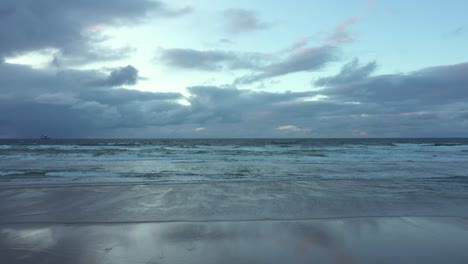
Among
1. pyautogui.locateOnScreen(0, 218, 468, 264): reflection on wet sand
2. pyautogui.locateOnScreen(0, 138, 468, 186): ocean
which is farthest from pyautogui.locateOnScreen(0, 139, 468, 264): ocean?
pyautogui.locateOnScreen(0, 138, 468, 186): ocean

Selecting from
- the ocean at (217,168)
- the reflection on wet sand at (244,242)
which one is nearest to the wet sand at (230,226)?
the reflection on wet sand at (244,242)

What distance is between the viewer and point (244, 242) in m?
5.25

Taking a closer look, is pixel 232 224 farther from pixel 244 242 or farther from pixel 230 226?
pixel 244 242

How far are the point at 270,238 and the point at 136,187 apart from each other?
22.7ft

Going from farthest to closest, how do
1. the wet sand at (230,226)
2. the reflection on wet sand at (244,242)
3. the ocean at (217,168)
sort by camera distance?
the ocean at (217,168), the wet sand at (230,226), the reflection on wet sand at (244,242)

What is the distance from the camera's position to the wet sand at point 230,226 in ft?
15.5

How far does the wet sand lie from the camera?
15.5 ft

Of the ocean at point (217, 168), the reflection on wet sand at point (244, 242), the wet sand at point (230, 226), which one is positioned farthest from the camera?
the ocean at point (217, 168)

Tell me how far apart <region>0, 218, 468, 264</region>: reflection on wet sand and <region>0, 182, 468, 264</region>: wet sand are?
0.02m

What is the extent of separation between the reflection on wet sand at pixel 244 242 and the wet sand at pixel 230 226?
17mm

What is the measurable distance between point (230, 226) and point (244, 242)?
1010 mm

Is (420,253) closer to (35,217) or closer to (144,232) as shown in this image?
(144,232)

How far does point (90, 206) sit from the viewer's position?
8.02 meters

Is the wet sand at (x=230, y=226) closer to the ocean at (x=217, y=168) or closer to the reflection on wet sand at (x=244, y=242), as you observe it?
the reflection on wet sand at (x=244, y=242)
